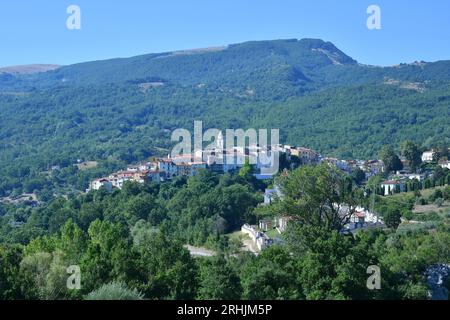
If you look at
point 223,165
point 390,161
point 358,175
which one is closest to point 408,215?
point 358,175

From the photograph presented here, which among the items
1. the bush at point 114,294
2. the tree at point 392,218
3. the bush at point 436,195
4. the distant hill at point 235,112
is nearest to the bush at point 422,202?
the bush at point 436,195

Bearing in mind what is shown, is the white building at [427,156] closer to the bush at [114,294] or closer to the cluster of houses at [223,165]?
the cluster of houses at [223,165]

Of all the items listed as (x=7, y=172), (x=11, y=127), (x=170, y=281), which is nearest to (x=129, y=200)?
(x=170, y=281)

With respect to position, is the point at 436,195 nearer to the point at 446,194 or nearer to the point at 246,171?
the point at 446,194

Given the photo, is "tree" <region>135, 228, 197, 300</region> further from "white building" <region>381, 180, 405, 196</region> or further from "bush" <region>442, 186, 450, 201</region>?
"white building" <region>381, 180, 405, 196</region>

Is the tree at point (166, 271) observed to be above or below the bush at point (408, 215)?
above
